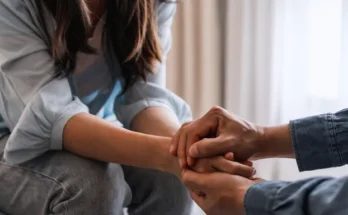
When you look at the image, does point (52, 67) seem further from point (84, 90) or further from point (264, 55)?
point (264, 55)

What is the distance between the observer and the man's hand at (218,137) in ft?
3.64

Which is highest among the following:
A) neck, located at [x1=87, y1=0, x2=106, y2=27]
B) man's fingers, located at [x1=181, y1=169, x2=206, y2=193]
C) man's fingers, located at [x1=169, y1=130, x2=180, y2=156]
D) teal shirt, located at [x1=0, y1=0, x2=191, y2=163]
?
neck, located at [x1=87, y1=0, x2=106, y2=27]

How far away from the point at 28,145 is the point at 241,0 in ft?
2.72

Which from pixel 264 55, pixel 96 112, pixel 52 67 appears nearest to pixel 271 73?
pixel 264 55

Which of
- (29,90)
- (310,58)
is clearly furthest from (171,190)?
(310,58)

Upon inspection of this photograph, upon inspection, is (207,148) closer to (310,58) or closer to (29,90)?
(29,90)

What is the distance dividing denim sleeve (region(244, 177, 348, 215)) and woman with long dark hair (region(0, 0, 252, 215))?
17cm

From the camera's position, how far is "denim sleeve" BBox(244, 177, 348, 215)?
0.80 meters

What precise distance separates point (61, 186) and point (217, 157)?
11.5 inches

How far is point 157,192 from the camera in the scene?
1.30 m

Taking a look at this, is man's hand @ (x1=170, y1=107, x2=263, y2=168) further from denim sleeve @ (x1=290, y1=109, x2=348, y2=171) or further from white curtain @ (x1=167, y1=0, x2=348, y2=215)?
white curtain @ (x1=167, y1=0, x2=348, y2=215)

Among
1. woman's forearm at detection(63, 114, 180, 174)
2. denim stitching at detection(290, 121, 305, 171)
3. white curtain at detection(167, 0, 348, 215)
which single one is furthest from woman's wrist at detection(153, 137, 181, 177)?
white curtain at detection(167, 0, 348, 215)

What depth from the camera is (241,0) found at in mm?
1728

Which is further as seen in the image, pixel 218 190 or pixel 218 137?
pixel 218 137
